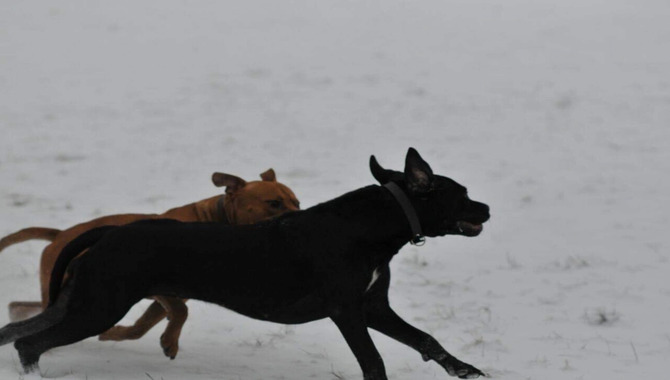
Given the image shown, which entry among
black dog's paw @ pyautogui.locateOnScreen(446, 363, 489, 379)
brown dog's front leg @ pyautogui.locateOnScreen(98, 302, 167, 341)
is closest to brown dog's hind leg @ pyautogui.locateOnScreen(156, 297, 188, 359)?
brown dog's front leg @ pyautogui.locateOnScreen(98, 302, 167, 341)

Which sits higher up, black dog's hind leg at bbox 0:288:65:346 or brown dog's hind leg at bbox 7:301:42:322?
black dog's hind leg at bbox 0:288:65:346

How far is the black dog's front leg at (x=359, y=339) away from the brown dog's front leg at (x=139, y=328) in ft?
5.34

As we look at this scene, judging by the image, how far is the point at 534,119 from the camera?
48.0 ft

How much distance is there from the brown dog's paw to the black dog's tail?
0.91m

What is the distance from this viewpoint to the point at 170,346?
6.46m

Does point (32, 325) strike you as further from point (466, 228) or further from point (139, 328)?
point (466, 228)

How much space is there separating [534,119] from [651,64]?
3505 mm

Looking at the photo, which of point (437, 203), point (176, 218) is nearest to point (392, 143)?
point (176, 218)

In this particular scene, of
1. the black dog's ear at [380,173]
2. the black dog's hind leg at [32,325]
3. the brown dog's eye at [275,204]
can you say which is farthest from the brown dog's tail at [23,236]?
the black dog's ear at [380,173]

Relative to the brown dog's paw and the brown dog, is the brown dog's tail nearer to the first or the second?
the brown dog

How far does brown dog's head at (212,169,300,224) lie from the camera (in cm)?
677

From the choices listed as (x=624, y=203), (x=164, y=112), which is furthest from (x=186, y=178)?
(x=624, y=203)

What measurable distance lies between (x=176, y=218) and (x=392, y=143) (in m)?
7.30

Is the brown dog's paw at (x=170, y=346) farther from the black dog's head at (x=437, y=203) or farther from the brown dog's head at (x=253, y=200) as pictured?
the black dog's head at (x=437, y=203)
